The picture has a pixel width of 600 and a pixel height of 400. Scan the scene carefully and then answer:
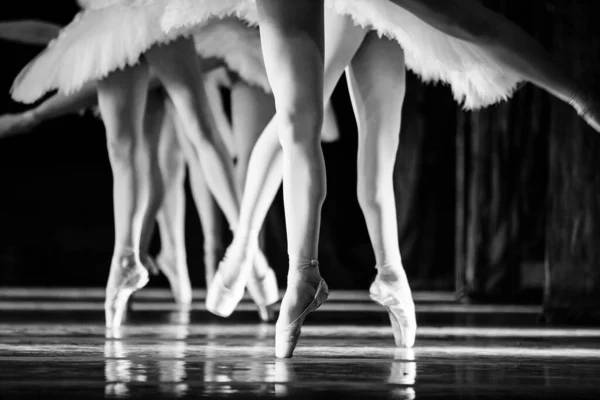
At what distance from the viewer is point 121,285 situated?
3.33 m

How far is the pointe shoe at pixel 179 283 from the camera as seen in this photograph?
449 centimetres

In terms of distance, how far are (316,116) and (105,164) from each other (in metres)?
4.77

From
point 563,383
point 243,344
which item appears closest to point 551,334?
point 243,344

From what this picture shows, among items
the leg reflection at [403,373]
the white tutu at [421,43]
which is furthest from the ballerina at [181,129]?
the leg reflection at [403,373]

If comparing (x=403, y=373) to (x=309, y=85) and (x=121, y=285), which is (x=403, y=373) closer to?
(x=309, y=85)

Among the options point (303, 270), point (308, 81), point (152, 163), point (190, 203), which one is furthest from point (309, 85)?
point (190, 203)

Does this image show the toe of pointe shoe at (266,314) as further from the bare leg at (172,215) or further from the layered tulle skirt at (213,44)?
the bare leg at (172,215)

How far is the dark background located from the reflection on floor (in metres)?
1.49

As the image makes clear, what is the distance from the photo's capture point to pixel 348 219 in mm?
6770

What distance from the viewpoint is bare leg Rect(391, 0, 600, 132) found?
2.33 m

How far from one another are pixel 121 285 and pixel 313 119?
1.11 metres

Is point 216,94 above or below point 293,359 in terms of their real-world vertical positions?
above

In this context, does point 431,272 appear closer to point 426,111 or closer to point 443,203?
point 443,203

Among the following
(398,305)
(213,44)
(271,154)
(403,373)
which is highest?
(213,44)
